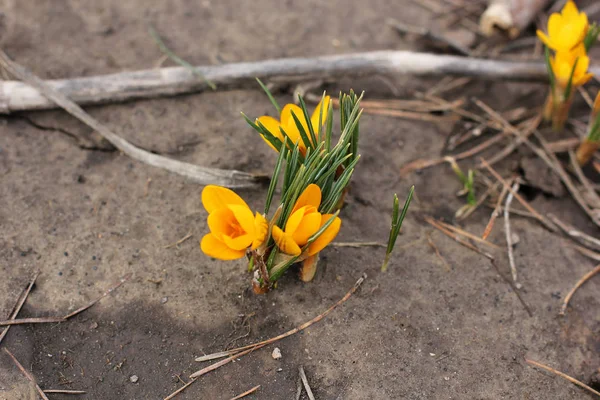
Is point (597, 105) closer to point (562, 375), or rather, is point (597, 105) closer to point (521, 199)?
point (521, 199)

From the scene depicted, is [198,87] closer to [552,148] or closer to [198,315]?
[198,315]

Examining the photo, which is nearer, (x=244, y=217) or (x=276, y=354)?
(x=244, y=217)

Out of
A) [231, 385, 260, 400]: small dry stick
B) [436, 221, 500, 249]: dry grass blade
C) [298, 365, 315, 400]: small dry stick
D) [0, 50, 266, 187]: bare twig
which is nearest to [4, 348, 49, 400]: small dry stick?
[231, 385, 260, 400]: small dry stick

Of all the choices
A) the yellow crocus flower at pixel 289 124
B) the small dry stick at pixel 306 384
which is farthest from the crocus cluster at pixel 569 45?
the small dry stick at pixel 306 384

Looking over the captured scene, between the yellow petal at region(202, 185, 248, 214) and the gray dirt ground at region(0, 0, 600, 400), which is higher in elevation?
the yellow petal at region(202, 185, 248, 214)

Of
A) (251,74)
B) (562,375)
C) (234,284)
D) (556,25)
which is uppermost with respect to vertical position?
(556,25)

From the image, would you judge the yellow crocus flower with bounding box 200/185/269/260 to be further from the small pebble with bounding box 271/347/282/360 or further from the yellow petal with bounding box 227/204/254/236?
the small pebble with bounding box 271/347/282/360

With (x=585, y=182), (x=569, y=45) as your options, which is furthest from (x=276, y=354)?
(x=569, y=45)

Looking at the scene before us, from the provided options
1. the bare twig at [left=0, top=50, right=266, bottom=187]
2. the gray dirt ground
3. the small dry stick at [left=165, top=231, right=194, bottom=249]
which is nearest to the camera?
the gray dirt ground
